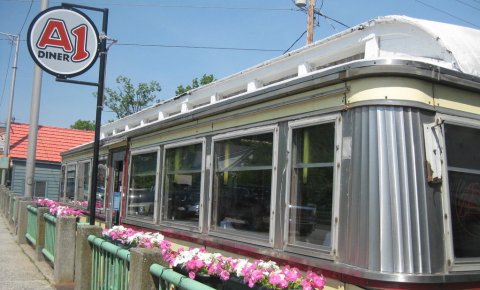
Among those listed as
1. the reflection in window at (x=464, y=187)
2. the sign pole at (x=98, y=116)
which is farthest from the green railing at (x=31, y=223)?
the reflection in window at (x=464, y=187)

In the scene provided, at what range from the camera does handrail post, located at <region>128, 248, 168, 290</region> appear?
3350 millimetres

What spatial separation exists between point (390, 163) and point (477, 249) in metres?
0.92

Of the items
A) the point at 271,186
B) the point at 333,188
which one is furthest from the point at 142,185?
the point at 333,188

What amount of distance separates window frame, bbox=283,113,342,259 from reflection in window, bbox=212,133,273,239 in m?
0.30

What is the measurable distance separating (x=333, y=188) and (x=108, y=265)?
217 centimetres

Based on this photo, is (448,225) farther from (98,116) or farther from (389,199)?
(98,116)

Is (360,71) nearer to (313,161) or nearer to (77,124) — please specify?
(313,161)

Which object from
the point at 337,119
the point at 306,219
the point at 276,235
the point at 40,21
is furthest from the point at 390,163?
the point at 40,21

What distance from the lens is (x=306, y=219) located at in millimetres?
3846

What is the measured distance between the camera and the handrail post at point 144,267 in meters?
3.35

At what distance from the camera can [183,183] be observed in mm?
6109

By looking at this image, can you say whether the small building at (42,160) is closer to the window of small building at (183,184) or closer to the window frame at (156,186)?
the window frame at (156,186)

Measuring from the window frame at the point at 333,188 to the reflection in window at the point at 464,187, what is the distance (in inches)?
28.7

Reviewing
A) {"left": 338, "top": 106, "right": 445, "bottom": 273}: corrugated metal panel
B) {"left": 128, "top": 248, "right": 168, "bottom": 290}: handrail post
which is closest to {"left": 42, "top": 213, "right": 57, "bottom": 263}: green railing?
{"left": 128, "top": 248, "right": 168, "bottom": 290}: handrail post
